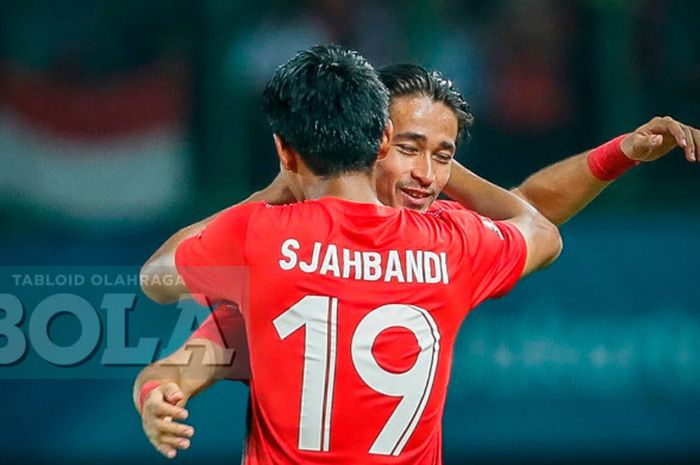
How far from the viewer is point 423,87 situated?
143 inches

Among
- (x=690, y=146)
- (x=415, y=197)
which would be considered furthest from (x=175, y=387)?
(x=690, y=146)

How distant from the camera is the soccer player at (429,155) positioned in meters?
3.35

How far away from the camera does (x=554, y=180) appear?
3939 millimetres

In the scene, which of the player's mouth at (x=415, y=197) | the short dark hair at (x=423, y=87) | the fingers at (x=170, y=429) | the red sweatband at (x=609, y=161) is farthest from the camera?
the red sweatband at (x=609, y=161)

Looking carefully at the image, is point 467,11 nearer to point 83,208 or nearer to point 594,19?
point 594,19

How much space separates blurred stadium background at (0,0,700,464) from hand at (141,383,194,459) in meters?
3.38

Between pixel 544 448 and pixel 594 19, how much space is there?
211cm

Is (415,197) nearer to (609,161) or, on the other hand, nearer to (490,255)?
(490,255)

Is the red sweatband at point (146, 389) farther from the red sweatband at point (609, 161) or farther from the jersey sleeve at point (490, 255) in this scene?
the red sweatband at point (609, 161)

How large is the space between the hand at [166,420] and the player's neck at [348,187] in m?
0.55

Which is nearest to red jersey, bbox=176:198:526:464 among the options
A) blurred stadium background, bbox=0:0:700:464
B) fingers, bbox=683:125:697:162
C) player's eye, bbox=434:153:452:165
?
player's eye, bbox=434:153:452:165

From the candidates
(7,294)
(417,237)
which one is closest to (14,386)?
(7,294)

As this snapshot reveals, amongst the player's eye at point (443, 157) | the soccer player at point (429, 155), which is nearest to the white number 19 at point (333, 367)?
the soccer player at point (429, 155)

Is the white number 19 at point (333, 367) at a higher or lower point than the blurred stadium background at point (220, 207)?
lower
